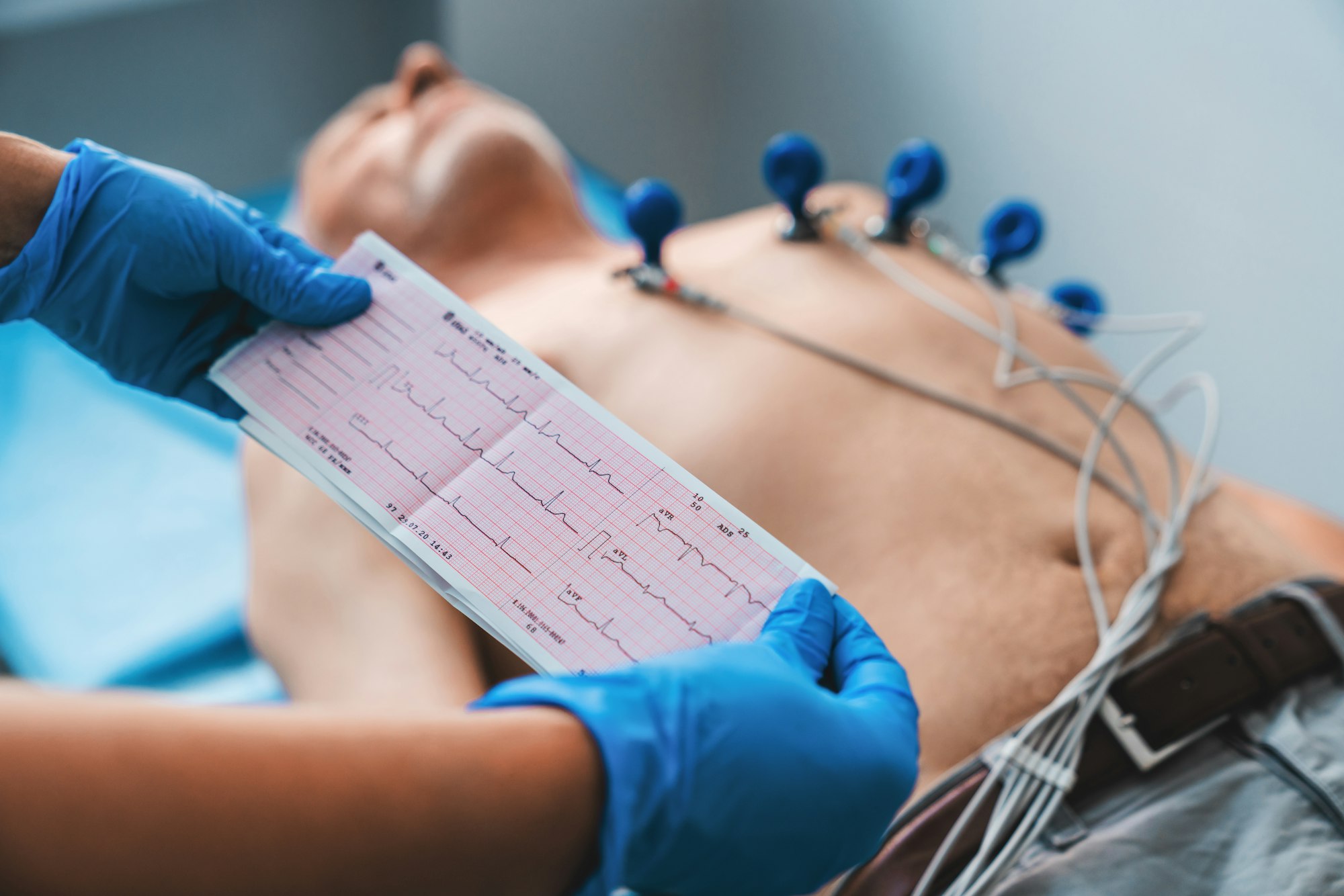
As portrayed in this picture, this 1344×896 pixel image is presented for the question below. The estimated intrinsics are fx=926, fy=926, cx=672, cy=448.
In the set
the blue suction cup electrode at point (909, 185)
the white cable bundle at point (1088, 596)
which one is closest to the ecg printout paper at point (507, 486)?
the white cable bundle at point (1088, 596)

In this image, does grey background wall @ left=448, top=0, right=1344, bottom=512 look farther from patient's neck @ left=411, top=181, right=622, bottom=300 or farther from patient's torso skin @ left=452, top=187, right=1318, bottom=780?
patient's neck @ left=411, top=181, right=622, bottom=300

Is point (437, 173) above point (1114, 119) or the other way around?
the other way around

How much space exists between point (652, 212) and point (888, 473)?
0.41m

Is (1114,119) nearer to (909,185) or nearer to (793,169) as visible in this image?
(909,185)

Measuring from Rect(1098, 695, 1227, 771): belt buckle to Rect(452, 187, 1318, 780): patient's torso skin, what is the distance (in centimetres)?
5

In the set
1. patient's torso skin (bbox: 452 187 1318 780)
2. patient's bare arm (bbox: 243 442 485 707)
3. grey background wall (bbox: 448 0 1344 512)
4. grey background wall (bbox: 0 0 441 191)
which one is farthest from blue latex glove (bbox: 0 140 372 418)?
grey background wall (bbox: 0 0 441 191)

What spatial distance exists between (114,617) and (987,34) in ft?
6.03

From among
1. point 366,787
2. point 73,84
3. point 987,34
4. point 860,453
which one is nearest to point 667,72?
point 987,34

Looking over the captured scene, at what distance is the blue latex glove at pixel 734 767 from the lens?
0.46m

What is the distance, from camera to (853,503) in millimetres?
921

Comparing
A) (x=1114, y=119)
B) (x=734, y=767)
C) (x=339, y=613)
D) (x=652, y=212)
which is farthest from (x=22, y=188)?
(x=1114, y=119)


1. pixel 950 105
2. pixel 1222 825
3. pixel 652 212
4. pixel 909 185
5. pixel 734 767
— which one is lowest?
pixel 1222 825

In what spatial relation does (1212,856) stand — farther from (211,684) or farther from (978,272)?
(211,684)

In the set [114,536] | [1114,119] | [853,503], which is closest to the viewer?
[853,503]
